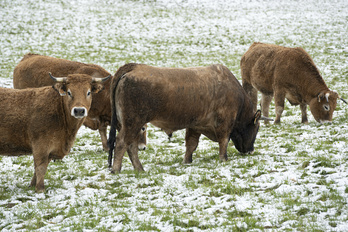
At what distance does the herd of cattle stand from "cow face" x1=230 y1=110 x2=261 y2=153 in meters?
0.02

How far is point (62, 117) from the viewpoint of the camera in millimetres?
7180

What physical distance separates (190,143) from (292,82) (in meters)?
4.88

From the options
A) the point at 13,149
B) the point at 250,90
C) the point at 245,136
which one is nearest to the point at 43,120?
the point at 13,149

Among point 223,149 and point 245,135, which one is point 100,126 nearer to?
point 223,149

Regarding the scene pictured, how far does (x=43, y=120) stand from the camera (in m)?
7.02

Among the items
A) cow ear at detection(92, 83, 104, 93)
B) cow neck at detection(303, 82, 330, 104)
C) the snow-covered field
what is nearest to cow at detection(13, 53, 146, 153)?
the snow-covered field

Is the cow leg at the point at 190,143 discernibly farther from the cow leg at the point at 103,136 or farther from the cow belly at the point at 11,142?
the cow belly at the point at 11,142

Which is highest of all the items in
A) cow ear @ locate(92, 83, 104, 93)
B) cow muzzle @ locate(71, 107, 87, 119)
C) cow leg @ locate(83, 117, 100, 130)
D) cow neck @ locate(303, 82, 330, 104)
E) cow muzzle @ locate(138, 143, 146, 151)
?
cow ear @ locate(92, 83, 104, 93)

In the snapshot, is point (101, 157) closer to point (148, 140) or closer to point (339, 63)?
point (148, 140)

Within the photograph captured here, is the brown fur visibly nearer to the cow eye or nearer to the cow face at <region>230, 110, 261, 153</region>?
the cow face at <region>230, 110, 261, 153</region>

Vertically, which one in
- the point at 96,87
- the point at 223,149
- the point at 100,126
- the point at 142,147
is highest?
the point at 96,87

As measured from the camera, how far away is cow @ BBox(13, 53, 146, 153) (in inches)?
399

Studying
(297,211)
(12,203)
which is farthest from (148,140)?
(297,211)

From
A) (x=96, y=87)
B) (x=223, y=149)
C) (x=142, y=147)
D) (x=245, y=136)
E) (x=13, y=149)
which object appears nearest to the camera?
(x=13, y=149)
